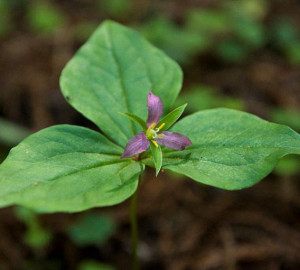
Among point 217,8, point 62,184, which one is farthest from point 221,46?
point 62,184

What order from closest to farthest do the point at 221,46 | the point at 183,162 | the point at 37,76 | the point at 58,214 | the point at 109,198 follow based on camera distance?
1. the point at 109,198
2. the point at 183,162
3. the point at 58,214
4. the point at 37,76
5. the point at 221,46

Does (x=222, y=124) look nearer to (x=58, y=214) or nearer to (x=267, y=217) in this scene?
(x=267, y=217)

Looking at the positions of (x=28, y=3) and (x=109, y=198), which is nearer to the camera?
(x=109, y=198)

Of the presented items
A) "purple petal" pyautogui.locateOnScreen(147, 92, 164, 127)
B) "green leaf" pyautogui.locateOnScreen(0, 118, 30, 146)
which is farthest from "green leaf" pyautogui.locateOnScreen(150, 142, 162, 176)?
"green leaf" pyautogui.locateOnScreen(0, 118, 30, 146)

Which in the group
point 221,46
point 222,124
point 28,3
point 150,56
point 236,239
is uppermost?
point 150,56

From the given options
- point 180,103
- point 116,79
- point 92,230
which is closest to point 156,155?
point 116,79
